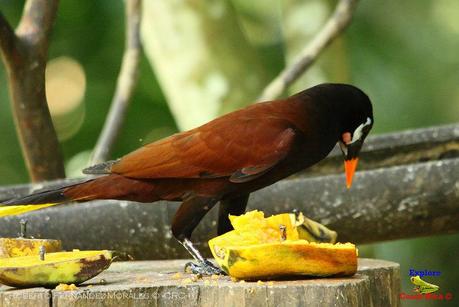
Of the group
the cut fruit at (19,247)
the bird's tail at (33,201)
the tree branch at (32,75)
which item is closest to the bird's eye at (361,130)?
the bird's tail at (33,201)

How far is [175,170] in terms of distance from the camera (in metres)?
3.33

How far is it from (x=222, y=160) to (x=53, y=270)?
2.55ft

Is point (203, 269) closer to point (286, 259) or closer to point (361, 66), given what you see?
point (286, 259)

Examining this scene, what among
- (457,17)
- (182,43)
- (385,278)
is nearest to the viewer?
(385,278)

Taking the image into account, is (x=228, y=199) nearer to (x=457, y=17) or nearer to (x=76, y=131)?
(x=76, y=131)

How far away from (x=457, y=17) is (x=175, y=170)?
7.38 m

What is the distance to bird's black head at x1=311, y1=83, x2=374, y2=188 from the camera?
11.3 ft

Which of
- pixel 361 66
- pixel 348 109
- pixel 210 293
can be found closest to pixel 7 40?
pixel 348 109

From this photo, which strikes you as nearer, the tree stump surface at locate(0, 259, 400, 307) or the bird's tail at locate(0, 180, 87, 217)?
the tree stump surface at locate(0, 259, 400, 307)

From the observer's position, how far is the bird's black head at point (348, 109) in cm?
346

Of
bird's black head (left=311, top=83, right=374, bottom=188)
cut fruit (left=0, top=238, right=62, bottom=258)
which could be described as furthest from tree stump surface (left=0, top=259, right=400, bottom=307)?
bird's black head (left=311, top=83, right=374, bottom=188)

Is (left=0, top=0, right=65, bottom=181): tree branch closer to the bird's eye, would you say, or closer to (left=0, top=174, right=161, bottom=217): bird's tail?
(left=0, top=174, right=161, bottom=217): bird's tail

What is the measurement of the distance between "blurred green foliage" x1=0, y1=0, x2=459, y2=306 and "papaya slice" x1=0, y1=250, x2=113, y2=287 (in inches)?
246

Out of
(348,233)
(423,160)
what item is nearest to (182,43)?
(423,160)
